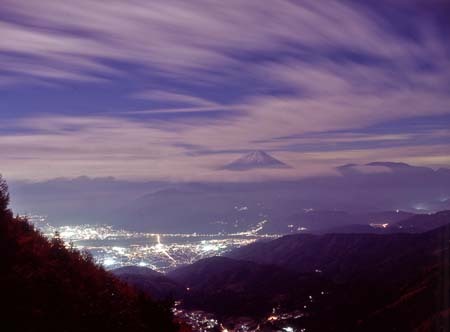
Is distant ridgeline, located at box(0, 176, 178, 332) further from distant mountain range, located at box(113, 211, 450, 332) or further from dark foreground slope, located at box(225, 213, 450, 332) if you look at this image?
distant mountain range, located at box(113, 211, 450, 332)

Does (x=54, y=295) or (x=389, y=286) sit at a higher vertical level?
(x=54, y=295)

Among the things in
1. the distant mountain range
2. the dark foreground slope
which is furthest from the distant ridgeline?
the distant mountain range

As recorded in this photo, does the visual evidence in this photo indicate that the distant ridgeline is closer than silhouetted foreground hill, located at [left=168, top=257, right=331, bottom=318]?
Yes

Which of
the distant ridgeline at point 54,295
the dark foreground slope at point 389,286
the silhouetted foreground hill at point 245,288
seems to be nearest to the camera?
the distant ridgeline at point 54,295

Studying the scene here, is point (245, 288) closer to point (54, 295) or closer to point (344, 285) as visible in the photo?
point (344, 285)

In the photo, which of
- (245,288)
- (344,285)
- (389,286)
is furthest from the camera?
(245,288)

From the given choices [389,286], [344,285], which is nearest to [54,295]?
[389,286]

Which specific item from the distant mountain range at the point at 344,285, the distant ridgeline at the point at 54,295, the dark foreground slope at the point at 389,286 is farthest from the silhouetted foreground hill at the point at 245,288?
the distant ridgeline at the point at 54,295

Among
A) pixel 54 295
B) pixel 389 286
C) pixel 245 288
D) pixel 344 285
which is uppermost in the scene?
pixel 54 295

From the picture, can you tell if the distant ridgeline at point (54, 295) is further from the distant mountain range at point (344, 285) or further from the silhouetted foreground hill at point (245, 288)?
the silhouetted foreground hill at point (245, 288)
